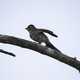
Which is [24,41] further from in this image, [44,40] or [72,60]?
[44,40]

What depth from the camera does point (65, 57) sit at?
3.11 m

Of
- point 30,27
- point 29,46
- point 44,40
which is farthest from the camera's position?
point 30,27

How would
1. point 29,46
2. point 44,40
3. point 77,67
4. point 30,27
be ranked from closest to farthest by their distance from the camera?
point 77,67
point 29,46
point 44,40
point 30,27

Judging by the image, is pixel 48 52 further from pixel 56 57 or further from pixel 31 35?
pixel 31 35

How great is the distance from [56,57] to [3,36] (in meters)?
0.77

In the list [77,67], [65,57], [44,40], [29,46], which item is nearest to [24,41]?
[29,46]

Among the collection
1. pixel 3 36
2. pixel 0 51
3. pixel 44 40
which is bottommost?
pixel 0 51

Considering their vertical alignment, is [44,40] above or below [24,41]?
above

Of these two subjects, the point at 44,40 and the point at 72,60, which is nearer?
the point at 72,60

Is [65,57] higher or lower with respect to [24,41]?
lower

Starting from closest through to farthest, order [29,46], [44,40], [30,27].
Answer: [29,46], [44,40], [30,27]

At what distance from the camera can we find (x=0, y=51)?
3.22 meters

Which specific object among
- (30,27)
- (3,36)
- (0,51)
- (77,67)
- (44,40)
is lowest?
(77,67)

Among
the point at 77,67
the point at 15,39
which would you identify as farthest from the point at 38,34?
the point at 77,67
